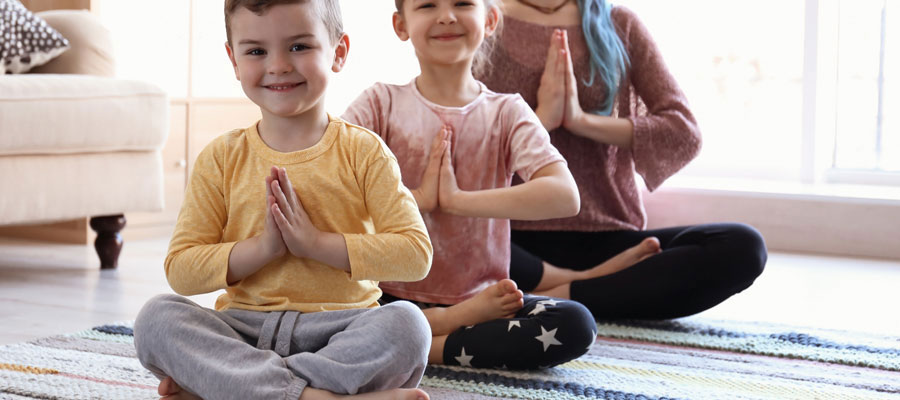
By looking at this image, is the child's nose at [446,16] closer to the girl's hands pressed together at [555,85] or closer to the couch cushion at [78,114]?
the girl's hands pressed together at [555,85]

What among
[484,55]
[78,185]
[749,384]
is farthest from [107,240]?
[749,384]

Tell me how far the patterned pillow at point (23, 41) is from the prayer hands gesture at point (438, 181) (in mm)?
1345

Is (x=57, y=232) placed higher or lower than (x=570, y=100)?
lower

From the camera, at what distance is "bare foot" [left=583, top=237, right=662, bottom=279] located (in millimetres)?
1801

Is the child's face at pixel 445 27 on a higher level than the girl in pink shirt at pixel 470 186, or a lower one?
higher

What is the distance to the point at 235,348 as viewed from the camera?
1.10 m

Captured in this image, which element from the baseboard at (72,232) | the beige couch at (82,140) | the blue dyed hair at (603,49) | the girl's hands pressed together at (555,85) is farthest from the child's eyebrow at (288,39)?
the baseboard at (72,232)

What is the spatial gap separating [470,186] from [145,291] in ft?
2.92

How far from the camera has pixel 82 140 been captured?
221 centimetres

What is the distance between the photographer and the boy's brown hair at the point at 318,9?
A: 1093mm

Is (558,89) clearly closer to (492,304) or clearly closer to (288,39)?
(492,304)

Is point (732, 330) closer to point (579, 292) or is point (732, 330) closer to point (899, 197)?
point (579, 292)

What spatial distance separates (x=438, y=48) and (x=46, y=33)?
1.34m

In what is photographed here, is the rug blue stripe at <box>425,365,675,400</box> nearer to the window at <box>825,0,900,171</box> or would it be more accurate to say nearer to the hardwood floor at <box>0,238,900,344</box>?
the hardwood floor at <box>0,238,900,344</box>
